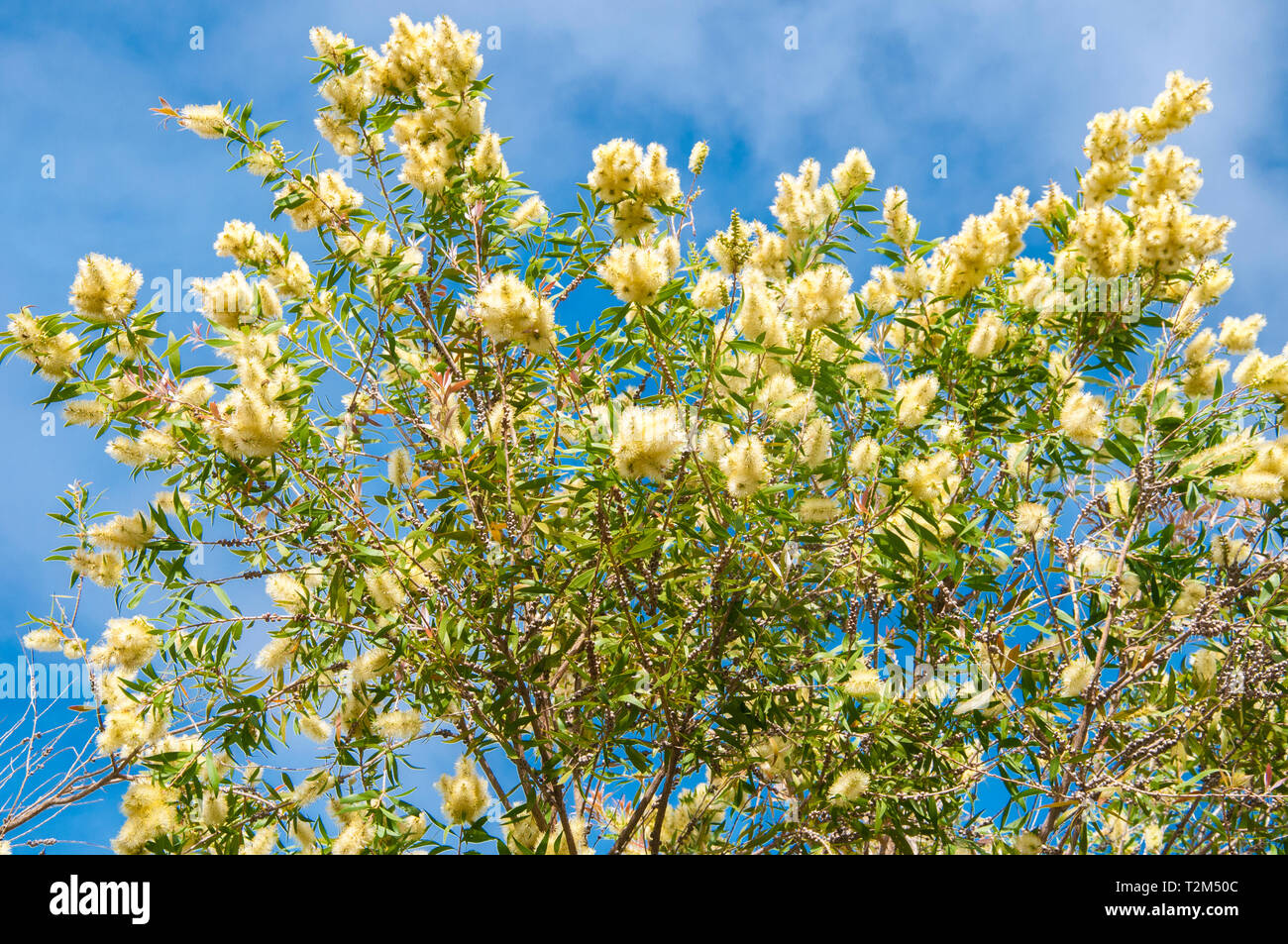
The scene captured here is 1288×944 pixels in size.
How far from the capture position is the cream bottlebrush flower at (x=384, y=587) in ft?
7.52

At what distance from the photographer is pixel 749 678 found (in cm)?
255

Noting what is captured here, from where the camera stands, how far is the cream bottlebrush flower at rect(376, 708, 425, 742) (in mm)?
2480

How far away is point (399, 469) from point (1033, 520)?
176 centimetres

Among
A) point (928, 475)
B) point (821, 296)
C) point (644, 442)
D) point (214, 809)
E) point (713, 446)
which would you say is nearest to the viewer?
point (644, 442)

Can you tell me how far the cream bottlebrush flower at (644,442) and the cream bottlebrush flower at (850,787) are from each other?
106cm

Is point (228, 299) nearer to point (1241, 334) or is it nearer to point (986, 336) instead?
point (986, 336)

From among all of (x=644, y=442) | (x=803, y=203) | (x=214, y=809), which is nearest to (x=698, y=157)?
(x=803, y=203)

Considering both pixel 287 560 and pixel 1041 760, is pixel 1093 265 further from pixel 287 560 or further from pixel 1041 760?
pixel 287 560

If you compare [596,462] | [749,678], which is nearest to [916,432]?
[749,678]

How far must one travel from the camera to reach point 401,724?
248 centimetres

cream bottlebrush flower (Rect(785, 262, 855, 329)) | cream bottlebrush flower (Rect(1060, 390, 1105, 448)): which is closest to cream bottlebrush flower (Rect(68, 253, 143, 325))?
cream bottlebrush flower (Rect(785, 262, 855, 329))

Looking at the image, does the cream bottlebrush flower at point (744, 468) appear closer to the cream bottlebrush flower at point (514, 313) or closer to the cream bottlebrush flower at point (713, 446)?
the cream bottlebrush flower at point (713, 446)

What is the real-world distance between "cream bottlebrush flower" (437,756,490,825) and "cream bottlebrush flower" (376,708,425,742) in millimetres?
168

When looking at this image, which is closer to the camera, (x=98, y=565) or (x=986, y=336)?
(x=98, y=565)
